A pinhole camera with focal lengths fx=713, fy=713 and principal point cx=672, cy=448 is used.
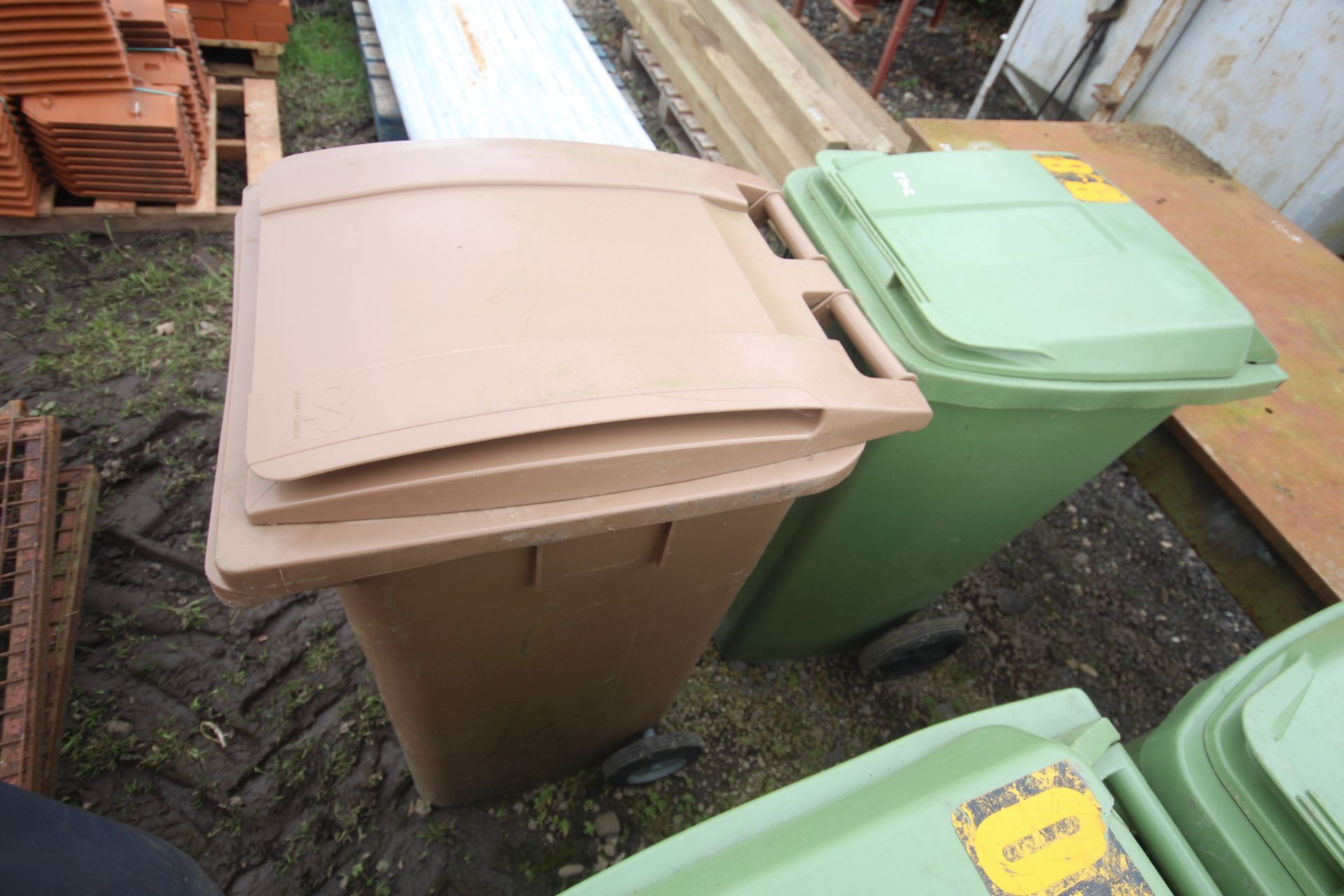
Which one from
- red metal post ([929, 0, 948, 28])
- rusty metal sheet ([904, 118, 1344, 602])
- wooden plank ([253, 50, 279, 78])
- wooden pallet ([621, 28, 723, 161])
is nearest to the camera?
rusty metal sheet ([904, 118, 1344, 602])

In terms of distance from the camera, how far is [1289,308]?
2.25 meters

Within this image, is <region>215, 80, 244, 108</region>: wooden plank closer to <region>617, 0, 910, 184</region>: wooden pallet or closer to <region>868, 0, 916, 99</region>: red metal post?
<region>617, 0, 910, 184</region>: wooden pallet

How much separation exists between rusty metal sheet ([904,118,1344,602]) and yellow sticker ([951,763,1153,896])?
3.93ft

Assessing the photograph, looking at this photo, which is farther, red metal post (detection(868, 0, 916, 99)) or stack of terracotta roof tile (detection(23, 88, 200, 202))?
red metal post (detection(868, 0, 916, 99))

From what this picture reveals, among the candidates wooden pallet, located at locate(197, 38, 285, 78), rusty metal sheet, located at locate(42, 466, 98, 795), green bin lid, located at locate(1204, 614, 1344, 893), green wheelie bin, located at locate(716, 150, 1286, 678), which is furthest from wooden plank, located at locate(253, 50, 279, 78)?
green bin lid, located at locate(1204, 614, 1344, 893)

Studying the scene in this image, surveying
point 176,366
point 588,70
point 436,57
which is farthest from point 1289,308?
point 176,366

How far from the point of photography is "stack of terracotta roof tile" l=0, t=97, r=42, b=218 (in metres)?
2.75

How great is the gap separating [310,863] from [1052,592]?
279cm

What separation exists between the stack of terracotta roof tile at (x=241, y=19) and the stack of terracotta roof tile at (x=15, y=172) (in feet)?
4.09

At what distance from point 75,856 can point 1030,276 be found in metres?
1.96

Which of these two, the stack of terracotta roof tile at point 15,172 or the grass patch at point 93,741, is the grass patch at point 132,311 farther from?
the grass patch at point 93,741

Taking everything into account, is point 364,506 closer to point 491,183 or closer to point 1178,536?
point 491,183

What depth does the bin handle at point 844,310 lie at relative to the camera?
1378 mm

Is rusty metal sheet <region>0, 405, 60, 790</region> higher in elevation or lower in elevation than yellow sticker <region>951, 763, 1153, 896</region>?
lower
